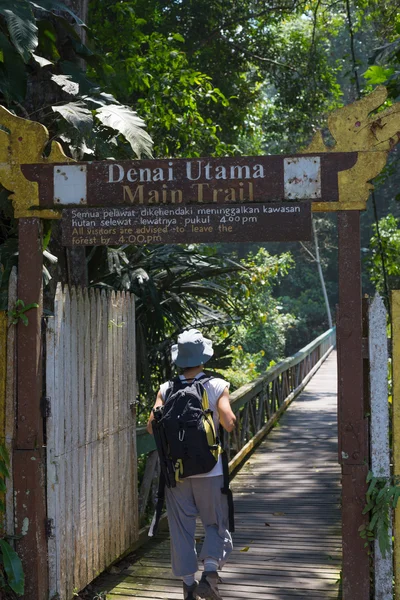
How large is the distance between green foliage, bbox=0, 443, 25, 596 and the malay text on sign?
1423mm

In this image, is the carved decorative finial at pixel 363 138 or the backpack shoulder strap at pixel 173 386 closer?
the carved decorative finial at pixel 363 138

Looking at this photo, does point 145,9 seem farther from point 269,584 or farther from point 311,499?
point 269,584

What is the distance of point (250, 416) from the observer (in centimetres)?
1170

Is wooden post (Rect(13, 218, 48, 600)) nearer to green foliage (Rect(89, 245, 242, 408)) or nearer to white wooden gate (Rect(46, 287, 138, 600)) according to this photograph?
white wooden gate (Rect(46, 287, 138, 600))

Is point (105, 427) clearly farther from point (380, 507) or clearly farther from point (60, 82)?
point (60, 82)

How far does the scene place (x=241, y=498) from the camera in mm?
8328

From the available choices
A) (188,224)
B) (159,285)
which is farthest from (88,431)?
(159,285)

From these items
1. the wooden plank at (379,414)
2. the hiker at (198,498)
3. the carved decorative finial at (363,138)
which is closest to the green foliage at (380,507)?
the wooden plank at (379,414)

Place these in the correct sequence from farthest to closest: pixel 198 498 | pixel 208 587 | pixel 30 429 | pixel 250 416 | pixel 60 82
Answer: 1. pixel 250 416
2. pixel 60 82
3. pixel 30 429
4. pixel 198 498
5. pixel 208 587

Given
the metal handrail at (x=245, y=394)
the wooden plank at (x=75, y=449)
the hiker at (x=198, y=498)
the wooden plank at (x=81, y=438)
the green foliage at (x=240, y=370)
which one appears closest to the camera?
the hiker at (x=198, y=498)

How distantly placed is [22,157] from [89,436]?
1865mm

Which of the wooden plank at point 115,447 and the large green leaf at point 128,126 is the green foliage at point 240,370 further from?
the large green leaf at point 128,126

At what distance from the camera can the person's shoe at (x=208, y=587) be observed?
462 cm

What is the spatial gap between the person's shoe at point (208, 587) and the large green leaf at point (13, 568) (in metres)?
1.03
